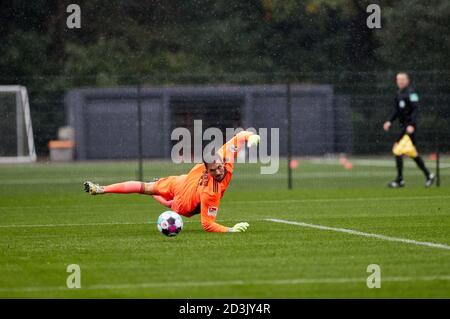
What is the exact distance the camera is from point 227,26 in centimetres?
4806

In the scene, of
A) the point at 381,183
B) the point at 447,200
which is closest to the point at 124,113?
the point at 381,183

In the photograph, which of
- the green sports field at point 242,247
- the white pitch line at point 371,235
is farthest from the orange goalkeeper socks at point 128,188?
the white pitch line at point 371,235

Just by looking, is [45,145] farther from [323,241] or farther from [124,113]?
[323,241]

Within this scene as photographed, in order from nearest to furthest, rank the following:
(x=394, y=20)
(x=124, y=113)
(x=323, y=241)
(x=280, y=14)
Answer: (x=323, y=241) < (x=124, y=113) < (x=394, y=20) < (x=280, y=14)

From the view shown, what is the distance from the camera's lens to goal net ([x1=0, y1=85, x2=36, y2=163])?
31109mm

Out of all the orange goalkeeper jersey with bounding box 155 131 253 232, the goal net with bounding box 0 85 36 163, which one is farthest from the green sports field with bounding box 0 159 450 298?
the goal net with bounding box 0 85 36 163

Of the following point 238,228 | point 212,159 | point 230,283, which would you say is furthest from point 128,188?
point 230,283

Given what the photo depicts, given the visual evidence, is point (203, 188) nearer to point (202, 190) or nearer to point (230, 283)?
point (202, 190)

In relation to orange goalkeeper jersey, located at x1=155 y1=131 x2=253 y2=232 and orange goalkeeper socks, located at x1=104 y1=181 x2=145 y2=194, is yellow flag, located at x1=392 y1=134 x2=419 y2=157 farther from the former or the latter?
orange goalkeeper socks, located at x1=104 y1=181 x2=145 y2=194

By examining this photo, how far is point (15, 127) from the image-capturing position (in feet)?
109

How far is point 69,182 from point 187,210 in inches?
600

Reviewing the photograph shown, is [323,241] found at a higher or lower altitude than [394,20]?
lower

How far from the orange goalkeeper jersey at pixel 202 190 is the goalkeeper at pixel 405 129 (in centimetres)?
1004

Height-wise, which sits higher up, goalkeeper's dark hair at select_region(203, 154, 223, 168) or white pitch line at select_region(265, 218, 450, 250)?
goalkeeper's dark hair at select_region(203, 154, 223, 168)
